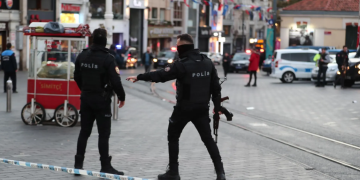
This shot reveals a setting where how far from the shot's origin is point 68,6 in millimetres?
43906

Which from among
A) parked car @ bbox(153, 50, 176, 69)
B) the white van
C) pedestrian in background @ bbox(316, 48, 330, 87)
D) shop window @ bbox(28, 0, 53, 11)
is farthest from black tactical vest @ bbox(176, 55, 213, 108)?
parked car @ bbox(153, 50, 176, 69)

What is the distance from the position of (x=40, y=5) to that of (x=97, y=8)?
12080mm

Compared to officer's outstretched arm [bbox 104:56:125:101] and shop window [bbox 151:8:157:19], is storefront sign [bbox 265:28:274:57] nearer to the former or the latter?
shop window [bbox 151:8:157:19]

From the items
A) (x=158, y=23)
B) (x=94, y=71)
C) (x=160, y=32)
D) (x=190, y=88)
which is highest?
(x=158, y=23)

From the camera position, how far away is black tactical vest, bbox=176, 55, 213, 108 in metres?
7.34

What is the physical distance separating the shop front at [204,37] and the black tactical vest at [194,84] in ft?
220

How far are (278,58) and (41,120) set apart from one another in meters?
20.6

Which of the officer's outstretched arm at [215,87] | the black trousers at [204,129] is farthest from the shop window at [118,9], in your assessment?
the black trousers at [204,129]

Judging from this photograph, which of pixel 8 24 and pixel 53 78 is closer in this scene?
pixel 53 78

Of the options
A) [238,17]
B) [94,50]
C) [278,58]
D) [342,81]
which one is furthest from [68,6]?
[238,17]

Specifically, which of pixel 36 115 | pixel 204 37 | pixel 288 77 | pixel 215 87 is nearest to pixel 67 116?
pixel 36 115

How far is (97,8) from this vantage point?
171ft

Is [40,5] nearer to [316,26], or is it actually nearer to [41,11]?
[41,11]

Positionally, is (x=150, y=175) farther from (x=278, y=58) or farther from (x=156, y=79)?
(x=278, y=58)
